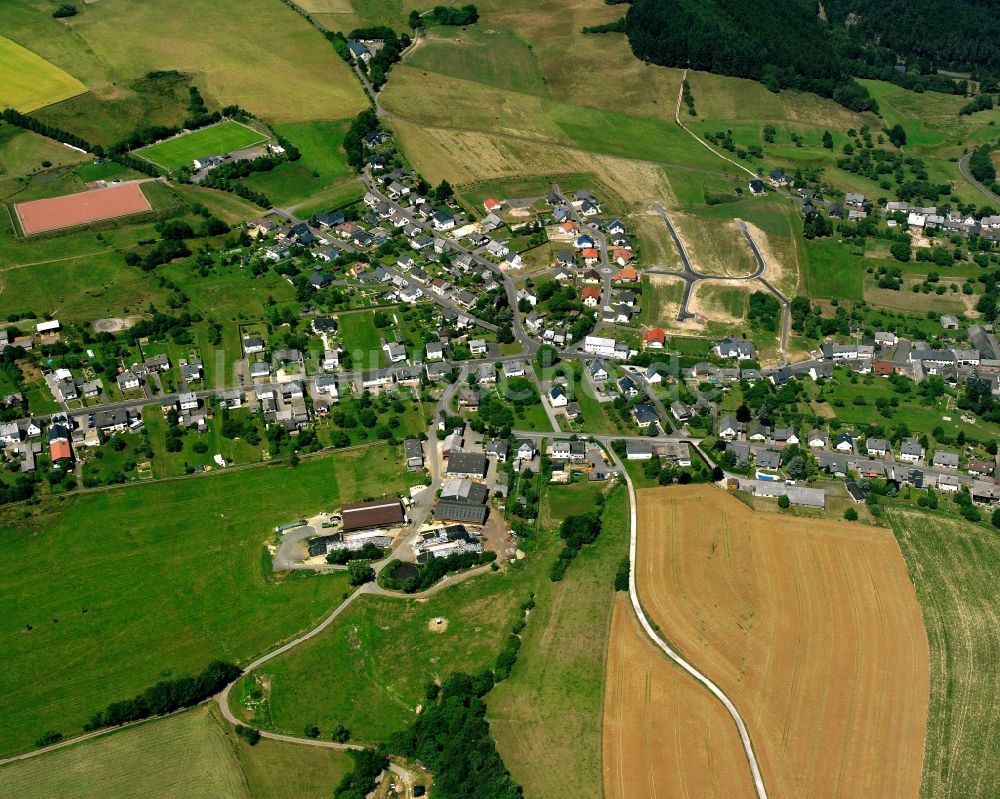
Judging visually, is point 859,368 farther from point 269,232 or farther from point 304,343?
point 269,232

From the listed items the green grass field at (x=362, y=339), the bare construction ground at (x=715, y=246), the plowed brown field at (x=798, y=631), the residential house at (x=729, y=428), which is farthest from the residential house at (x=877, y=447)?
the green grass field at (x=362, y=339)

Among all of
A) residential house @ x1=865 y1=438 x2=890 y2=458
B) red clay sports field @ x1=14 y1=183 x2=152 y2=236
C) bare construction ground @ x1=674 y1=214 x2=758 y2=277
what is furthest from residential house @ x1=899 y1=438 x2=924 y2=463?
red clay sports field @ x1=14 y1=183 x2=152 y2=236

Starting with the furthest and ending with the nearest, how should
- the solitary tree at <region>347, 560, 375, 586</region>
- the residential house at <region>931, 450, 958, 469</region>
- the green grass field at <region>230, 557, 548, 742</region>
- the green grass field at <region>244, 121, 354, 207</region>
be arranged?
1. the green grass field at <region>244, 121, 354, 207</region>
2. the residential house at <region>931, 450, 958, 469</region>
3. the solitary tree at <region>347, 560, 375, 586</region>
4. the green grass field at <region>230, 557, 548, 742</region>

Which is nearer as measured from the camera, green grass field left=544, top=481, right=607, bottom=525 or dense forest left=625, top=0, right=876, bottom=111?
green grass field left=544, top=481, right=607, bottom=525

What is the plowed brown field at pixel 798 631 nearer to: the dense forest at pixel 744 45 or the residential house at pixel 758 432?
the residential house at pixel 758 432

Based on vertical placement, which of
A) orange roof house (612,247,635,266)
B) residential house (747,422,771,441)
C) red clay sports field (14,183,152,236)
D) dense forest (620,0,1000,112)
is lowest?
residential house (747,422,771,441)

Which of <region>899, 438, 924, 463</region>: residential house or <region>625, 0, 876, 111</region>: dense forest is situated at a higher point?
<region>625, 0, 876, 111</region>: dense forest

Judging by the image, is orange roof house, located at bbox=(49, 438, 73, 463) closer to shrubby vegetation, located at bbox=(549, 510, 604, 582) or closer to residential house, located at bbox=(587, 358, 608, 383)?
shrubby vegetation, located at bbox=(549, 510, 604, 582)

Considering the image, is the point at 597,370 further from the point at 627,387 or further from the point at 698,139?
the point at 698,139
